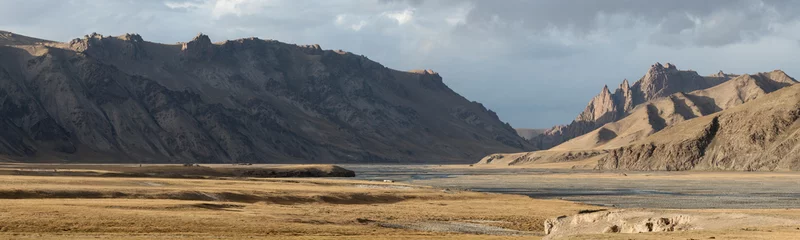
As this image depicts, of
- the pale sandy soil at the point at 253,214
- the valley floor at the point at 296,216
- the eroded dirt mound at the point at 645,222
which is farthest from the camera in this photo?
the pale sandy soil at the point at 253,214

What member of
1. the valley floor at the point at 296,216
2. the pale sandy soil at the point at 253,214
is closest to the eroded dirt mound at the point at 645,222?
the valley floor at the point at 296,216

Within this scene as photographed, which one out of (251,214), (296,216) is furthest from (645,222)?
(251,214)

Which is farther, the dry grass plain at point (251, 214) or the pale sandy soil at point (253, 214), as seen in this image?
the pale sandy soil at point (253, 214)

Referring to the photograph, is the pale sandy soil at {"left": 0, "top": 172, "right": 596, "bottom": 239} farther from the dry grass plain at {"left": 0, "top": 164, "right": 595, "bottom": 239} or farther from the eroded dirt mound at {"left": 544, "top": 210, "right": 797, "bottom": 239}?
the eroded dirt mound at {"left": 544, "top": 210, "right": 797, "bottom": 239}

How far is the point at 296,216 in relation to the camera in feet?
201

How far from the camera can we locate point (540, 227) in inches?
2395

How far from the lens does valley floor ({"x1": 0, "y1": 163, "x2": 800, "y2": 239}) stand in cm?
4500

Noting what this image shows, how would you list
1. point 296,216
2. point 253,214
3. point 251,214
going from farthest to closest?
point 296,216 → point 253,214 → point 251,214

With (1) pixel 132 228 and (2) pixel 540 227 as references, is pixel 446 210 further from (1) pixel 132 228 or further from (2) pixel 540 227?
(1) pixel 132 228

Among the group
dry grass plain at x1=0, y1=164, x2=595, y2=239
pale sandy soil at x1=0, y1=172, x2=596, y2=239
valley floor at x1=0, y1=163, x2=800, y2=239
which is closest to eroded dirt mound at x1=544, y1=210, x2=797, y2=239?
valley floor at x1=0, y1=163, x2=800, y2=239

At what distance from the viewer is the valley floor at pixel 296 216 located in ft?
148

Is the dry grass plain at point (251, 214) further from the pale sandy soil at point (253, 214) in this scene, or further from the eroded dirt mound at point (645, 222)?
the eroded dirt mound at point (645, 222)

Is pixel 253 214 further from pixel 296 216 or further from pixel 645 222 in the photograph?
pixel 645 222

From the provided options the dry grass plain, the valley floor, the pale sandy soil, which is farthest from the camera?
the pale sandy soil
